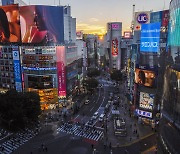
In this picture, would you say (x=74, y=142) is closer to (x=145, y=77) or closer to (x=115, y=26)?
(x=145, y=77)

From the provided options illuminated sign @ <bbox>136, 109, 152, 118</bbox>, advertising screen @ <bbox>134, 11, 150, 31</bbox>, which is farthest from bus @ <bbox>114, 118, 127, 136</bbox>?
advertising screen @ <bbox>134, 11, 150, 31</bbox>

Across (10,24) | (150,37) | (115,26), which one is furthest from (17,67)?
(115,26)

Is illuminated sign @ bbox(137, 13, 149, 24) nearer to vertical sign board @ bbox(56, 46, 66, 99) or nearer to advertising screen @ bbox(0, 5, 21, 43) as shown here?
vertical sign board @ bbox(56, 46, 66, 99)

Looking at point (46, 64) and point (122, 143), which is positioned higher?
point (46, 64)

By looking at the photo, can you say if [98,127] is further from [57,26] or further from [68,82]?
[57,26]

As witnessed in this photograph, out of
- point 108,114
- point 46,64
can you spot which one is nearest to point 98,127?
point 108,114
